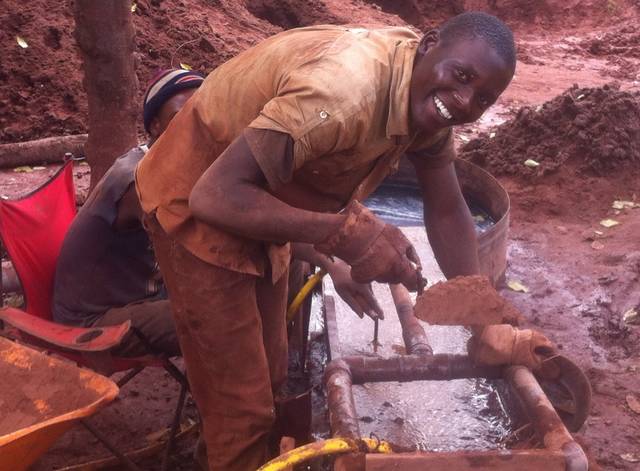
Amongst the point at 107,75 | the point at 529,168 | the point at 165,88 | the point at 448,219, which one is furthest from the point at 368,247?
the point at 529,168

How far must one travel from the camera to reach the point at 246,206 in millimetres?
2158

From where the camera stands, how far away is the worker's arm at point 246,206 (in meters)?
2.13

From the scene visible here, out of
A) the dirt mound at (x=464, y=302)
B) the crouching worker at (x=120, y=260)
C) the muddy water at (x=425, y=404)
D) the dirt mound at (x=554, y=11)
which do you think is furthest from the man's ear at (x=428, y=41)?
the dirt mound at (x=554, y=11)

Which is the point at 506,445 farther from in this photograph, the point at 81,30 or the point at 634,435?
the point at 81,30

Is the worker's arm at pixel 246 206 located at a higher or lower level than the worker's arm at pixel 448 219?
higher

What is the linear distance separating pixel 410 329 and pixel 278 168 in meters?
1.47

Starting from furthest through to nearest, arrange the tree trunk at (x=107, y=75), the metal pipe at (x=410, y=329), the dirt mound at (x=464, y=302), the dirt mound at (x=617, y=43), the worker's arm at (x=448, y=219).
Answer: the dirt mound at (x=617, y=43) < the tree trunk at (x=107, y=75) < the metal pipe at (x=410, y=329) < the worker's arm at (x=448, y=219) < the dirt mound at (x=464, y=302)

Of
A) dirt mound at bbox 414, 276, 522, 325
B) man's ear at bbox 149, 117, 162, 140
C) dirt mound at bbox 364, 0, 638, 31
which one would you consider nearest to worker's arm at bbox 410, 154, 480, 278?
dirt mound at bbox 414, 276, 522, 325

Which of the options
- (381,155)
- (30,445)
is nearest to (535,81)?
(381,155)

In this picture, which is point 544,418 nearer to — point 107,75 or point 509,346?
point 509,346

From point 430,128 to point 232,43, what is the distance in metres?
8.37

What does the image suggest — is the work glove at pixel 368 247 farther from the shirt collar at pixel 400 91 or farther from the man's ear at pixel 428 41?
the man's ear at pixel 428 41

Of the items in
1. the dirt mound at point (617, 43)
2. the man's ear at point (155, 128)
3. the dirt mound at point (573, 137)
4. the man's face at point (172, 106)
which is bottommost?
the dirt mound at point (617, 43)

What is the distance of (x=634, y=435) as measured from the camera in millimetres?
3850
